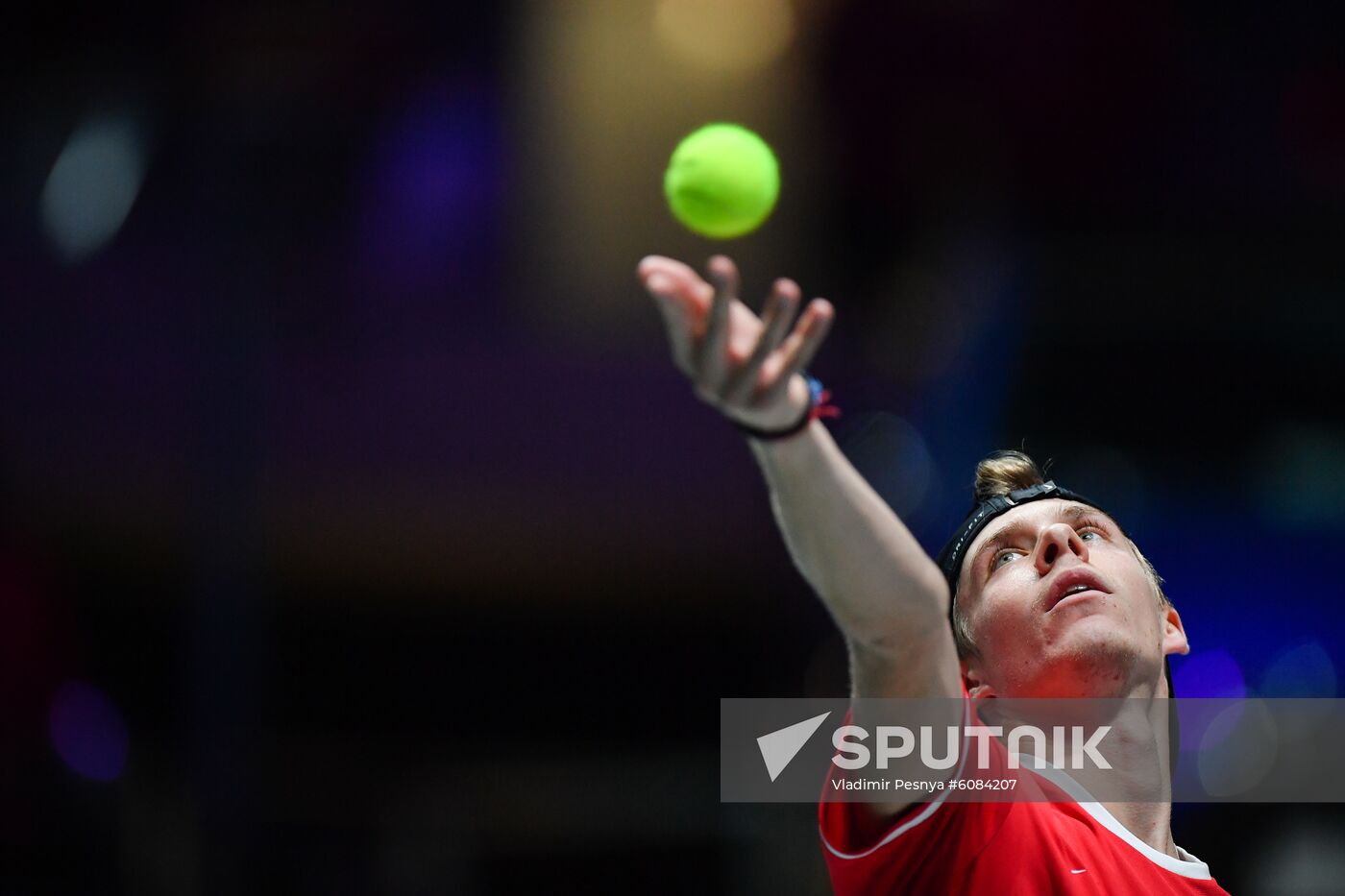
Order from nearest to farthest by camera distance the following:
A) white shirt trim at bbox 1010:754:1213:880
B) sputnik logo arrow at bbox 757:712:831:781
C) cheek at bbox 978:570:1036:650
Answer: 1. white shirt trim at bbox 1010:754:1213:880
2. cheek at bbox 978:570:1036:650
3. sputnik logo arrow at bbox 757:712:831:781

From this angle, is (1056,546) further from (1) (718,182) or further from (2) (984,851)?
(1) (718,182)

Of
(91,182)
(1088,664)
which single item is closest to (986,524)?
(1088,664)

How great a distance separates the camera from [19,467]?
7.34 metres

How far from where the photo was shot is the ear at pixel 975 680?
9.07 ft

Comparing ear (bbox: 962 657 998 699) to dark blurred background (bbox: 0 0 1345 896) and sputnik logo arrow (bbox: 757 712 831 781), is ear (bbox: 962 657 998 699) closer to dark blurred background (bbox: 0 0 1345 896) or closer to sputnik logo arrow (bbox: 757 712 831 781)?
sputnik logo arrow (bbox: 757 712 831 781)

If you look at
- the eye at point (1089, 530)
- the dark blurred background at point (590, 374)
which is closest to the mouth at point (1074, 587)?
the eye at point (1089, 530)

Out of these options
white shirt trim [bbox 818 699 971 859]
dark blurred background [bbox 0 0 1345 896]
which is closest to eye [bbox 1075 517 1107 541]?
white shirt trim [bbox 818 699 971 859]

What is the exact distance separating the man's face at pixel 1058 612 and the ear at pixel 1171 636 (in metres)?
0.02

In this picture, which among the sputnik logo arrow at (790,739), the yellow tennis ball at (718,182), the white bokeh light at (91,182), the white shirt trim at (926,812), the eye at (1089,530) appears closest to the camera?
the white shirt trim at (926,812)

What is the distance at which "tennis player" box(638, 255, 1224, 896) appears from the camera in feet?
6.10

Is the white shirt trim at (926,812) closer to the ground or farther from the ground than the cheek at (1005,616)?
closer to the ground

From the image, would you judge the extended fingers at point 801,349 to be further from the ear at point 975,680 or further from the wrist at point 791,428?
the ear at point 975,680

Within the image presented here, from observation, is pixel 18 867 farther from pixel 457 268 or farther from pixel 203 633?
pixel 457 268

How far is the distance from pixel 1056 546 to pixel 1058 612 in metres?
0.18
